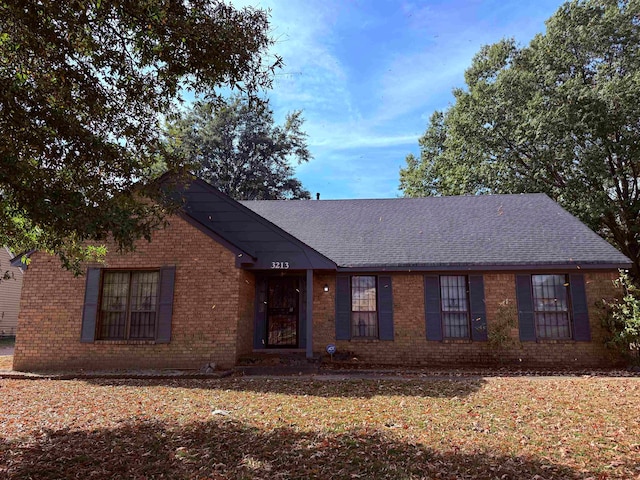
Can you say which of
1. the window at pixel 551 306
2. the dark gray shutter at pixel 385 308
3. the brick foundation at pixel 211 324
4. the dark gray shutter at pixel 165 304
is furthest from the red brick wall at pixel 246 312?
the window at pixel 551 306

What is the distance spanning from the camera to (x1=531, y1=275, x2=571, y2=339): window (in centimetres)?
1177

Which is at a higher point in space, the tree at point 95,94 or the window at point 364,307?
the tree at point 95,94

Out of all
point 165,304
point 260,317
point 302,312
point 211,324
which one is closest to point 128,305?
point 165,304

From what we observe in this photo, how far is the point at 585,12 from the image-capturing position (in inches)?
787

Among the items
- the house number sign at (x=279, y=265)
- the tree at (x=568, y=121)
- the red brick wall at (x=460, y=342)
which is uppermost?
the tree at (x=568, y=121)

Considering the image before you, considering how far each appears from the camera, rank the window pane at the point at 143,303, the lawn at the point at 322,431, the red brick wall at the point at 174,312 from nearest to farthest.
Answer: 1. the lawn at the point at 322,431
2. the red brick wall at the point at 174,312
3. the window pane at the point at 143,303

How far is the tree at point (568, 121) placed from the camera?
18.6 m

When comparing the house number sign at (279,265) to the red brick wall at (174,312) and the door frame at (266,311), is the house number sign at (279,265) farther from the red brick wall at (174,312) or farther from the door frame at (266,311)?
the door frame at (266,311)

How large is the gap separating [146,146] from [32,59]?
1740mm

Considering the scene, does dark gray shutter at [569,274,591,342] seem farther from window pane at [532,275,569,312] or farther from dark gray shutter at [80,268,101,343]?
dark gray shutter at [80,268,101,343]

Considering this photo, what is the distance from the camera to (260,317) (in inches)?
490

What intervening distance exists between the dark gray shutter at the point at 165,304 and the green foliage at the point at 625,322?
37.6 ft

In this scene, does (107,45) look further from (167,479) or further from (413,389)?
(413,389)

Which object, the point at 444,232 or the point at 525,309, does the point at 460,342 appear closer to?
the point at 525,309
